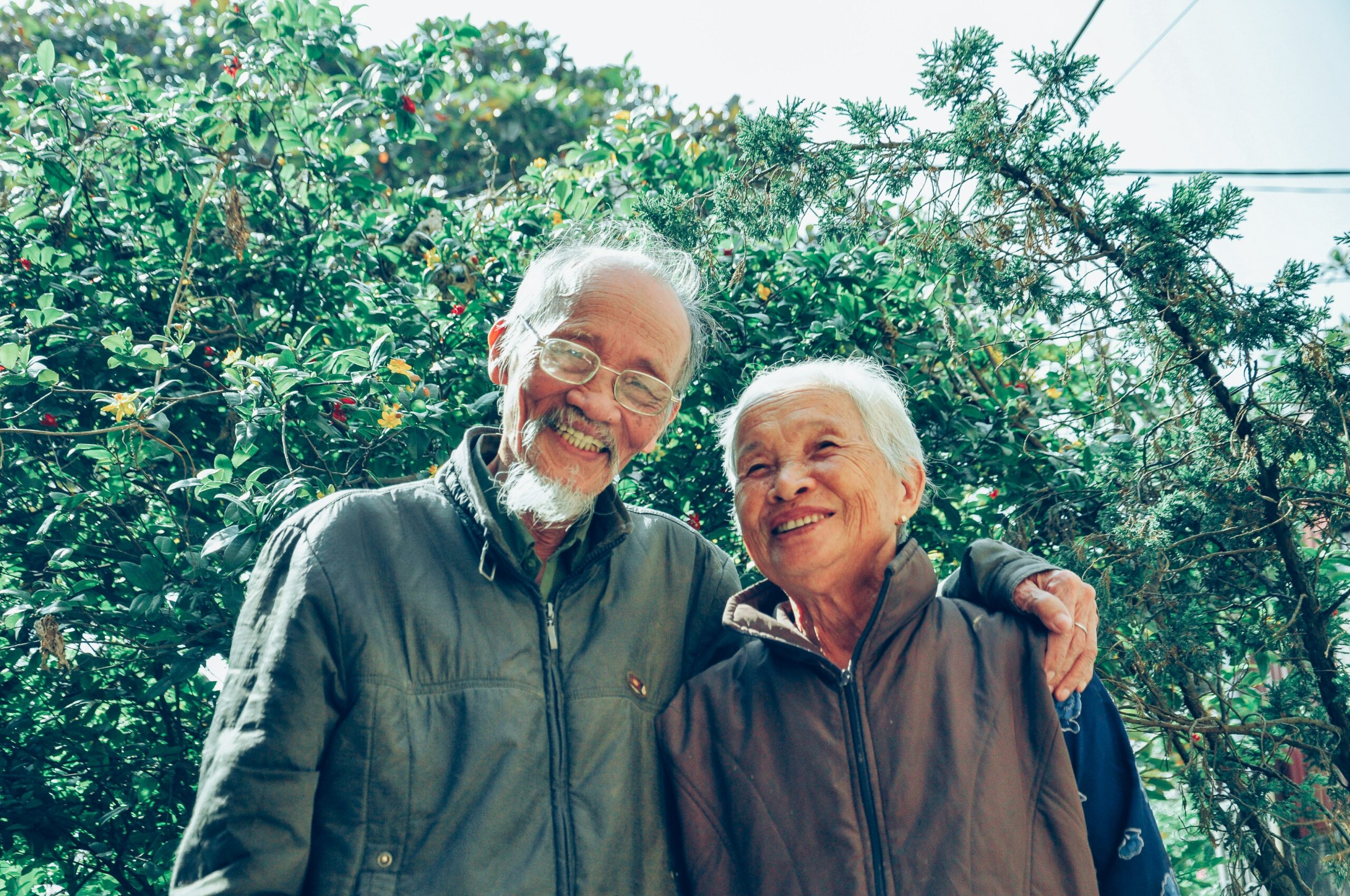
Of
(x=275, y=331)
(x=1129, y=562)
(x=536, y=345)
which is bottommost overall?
(x=1129, y=562)

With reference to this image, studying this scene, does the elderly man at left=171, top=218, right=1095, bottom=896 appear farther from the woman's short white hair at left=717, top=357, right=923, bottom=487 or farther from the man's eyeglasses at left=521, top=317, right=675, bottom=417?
the woman's short white hair at left=717, top=357, right=923, bottom=487

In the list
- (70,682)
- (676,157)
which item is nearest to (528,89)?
(676,157)

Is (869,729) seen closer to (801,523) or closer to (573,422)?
(801,523)

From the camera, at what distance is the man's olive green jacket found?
1.45 m

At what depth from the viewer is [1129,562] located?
2428 mm

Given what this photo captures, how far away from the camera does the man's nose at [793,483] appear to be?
189cm

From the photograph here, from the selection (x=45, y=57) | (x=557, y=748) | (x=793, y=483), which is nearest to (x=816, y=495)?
(x=793, y=483)

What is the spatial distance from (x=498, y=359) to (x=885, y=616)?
38.8 inches

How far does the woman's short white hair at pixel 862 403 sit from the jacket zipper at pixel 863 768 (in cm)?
48

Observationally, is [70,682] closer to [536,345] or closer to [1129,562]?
[536,345]

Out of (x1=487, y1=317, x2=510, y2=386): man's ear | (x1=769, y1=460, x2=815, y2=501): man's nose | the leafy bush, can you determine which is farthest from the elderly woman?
the leafy bush

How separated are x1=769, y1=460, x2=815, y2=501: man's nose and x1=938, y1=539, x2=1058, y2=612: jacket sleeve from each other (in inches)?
14.7

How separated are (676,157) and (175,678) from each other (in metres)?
2.27

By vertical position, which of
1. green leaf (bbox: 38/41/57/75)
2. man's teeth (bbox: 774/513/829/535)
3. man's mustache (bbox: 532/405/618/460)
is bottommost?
man's teeth (bbox: 774/513/829/535)
